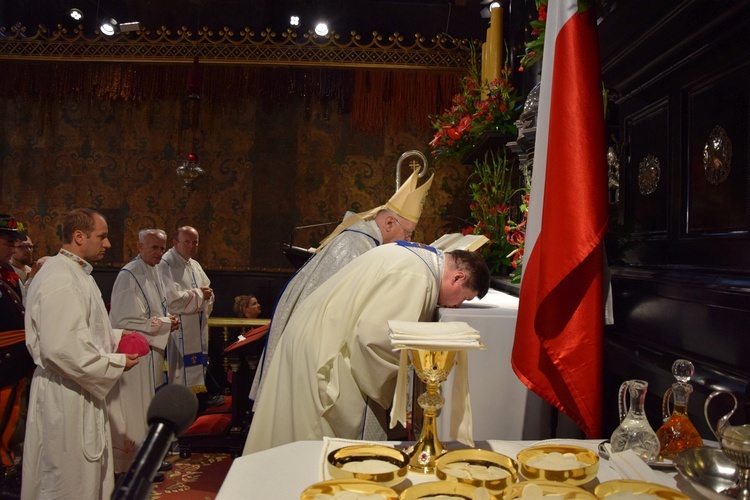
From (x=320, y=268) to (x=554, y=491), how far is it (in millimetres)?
2785

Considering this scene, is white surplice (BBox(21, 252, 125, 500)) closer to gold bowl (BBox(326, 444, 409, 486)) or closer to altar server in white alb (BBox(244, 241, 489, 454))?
altar server in white alb (BBox(244, 241, 489, 454))

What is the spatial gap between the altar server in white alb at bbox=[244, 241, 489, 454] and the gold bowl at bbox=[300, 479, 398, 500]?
37.5 inches

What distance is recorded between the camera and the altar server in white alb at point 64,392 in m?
3.29

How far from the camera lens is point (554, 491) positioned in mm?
1236

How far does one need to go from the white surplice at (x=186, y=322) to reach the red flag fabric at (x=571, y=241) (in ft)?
14.6

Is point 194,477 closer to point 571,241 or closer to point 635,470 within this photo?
point 571,241

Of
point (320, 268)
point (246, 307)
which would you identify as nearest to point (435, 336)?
point (320, 268)

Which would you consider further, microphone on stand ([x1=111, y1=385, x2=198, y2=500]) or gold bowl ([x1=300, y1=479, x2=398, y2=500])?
gold bowl ([x1=300, y1=479, x2=398, y2=500])

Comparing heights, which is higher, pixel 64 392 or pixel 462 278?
pixel 462 278

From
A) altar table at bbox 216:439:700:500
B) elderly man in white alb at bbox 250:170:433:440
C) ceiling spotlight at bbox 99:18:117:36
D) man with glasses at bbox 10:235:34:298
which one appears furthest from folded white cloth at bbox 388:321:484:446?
ceiling spotlight at bbox 99:18:117:36

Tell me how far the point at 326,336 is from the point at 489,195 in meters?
1.82

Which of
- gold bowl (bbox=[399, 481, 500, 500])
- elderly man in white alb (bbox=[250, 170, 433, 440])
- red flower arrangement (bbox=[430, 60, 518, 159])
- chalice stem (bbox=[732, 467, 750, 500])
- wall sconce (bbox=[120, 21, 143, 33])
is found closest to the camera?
chalice stem (bbox=[732, 467, 750, 500])

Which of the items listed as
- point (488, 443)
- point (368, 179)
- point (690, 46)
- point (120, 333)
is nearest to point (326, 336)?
point (488, 443)

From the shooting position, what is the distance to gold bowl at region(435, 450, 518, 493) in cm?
129
